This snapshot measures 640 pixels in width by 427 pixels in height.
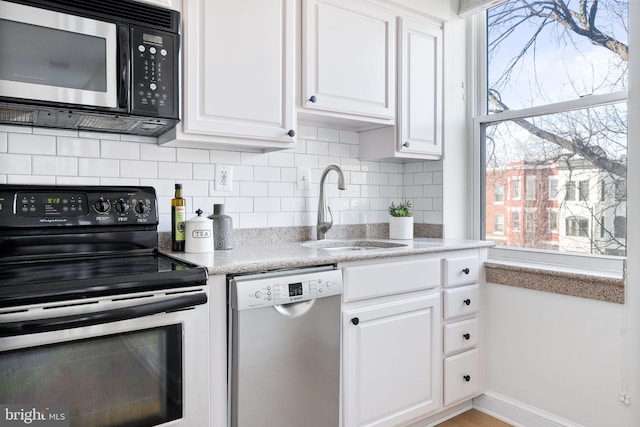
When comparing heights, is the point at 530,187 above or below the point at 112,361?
above

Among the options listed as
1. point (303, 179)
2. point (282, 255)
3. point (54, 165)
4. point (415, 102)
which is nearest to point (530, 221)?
point (415, 102)

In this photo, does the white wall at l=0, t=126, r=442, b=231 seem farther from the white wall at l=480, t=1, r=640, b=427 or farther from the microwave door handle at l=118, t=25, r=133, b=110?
the white wall at l=480, t=1, r=640, b=427

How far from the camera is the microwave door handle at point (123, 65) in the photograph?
1531mm

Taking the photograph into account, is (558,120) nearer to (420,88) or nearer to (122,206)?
(420,88)

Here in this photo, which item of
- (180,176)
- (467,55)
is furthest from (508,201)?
(180,176)

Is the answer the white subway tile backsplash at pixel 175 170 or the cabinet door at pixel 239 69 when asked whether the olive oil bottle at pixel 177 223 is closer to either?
the white subway tile backsplash at pixel 175 170

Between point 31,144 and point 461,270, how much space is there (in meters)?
2.00

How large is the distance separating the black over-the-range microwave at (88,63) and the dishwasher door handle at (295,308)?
2.69 feet

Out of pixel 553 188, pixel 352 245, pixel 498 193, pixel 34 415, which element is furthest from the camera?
pixel 498 193

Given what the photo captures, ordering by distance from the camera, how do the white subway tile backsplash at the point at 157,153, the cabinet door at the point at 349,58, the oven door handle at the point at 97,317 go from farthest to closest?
1. the cabinet door at the point at 349,58
2. the white subway tile backsplash at the point at 157,153
3. the oven door handle at the point at 97,317

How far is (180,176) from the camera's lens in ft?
6.60

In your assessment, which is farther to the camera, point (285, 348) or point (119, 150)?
point (119, 150)

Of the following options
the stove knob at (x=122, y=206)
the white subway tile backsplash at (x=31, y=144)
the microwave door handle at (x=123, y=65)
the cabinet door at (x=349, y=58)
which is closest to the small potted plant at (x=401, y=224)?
the cabinet door at (x=349, y=58)

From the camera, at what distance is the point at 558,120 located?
7.67ft
